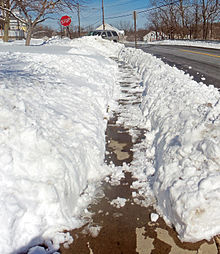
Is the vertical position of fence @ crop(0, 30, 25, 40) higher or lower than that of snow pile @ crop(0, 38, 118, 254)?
higher

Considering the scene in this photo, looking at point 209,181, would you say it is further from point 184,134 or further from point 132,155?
point 132,155

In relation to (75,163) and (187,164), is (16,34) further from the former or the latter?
(187,164)

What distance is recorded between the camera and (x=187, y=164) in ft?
10.1

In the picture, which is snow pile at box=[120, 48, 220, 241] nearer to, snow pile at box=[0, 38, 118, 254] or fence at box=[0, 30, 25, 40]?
snow pile at box=[0, 38, 118, 254]

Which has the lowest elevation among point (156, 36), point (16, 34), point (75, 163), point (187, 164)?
point (75, 163)

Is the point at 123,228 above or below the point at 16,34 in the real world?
below

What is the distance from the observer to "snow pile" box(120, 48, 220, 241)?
254cm

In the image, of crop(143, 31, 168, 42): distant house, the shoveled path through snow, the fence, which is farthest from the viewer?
crop(143, 31, 168, 42): distant house

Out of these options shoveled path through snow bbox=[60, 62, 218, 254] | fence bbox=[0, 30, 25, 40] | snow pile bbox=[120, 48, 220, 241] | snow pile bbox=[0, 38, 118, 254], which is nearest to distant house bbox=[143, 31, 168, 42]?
fence bbox=[0, 30, 25, 40]

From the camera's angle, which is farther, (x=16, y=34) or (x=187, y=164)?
(x=16, y=34)

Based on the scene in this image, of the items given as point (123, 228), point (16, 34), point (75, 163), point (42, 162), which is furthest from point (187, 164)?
point (16, 34)

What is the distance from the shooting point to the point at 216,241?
2.48 m

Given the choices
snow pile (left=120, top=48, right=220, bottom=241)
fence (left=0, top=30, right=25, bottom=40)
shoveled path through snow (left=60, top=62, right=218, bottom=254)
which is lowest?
shoveled path through snow (left=60, top=62, right=218, bottom=254)

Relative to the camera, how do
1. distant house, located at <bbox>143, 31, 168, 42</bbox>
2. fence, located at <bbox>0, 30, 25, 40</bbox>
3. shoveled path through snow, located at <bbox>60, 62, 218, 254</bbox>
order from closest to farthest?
shoveled path through snow, located at <bbox>60, 62, 218, 254</bbox> < fence, located at <bbox>0, 30, 25, 40</bbox> < distant house, located at <bbox>143, 31, 168, 42</bbox>
